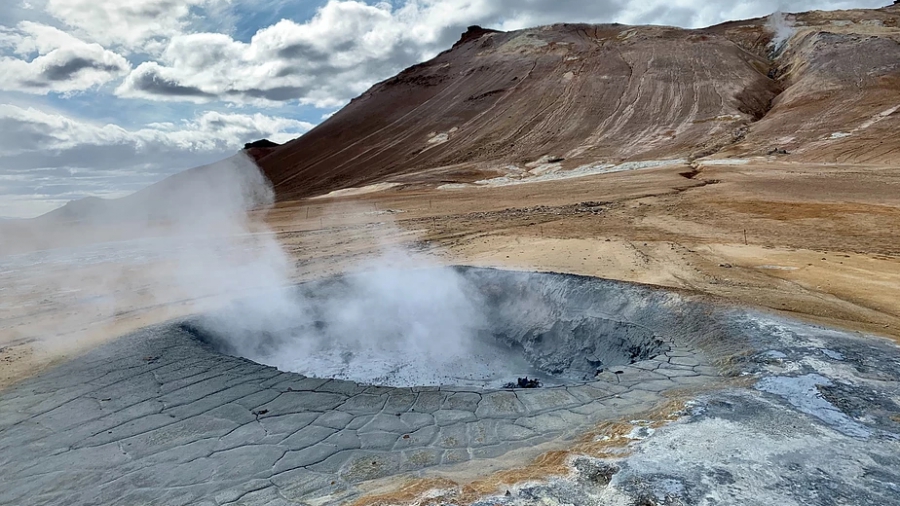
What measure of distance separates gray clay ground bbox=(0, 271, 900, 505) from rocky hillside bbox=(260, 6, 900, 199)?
58.7 ft

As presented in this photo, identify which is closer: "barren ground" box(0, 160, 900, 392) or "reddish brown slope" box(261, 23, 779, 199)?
"barren ground" box(0, 160, 900, 392)

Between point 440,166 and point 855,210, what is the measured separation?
64.7 ft

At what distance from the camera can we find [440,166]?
95.8ft

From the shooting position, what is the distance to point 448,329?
7008 mm

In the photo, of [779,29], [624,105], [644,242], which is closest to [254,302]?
[644,242]

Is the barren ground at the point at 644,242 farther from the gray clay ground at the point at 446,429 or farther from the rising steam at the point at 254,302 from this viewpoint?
the gray clay ground at the point at 446,429

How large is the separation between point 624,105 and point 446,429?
29255mm

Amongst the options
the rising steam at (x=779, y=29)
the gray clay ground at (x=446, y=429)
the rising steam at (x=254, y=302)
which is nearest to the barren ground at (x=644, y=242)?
the rising steam at (x=254, y=302)

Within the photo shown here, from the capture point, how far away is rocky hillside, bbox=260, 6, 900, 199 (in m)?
23.6

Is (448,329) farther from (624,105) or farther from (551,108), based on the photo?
(551,108)

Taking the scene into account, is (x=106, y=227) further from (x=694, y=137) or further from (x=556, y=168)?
(x=694, y=137)

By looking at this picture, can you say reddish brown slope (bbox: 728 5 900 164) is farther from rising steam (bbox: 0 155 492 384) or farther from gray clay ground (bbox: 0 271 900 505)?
gray clay ground (bbox: 0 271 900 505)

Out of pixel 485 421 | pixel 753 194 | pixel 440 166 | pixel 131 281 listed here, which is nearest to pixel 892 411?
pixel 485 421

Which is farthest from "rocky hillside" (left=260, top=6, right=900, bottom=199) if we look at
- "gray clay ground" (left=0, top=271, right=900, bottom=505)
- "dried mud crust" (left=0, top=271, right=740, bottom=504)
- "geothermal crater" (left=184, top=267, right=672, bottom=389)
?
"dried mud crust" (left=0, top=271, right=740, bottom=504)
